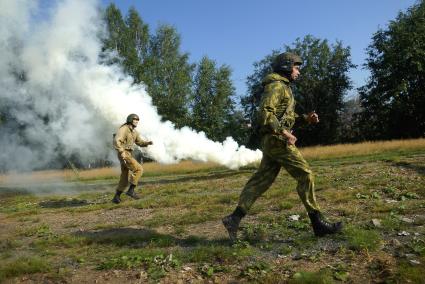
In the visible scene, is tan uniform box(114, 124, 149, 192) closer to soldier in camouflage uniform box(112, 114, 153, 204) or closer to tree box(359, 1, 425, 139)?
soldier in camouflage uniform box(112, 114, 153, 204)

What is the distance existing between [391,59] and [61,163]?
3465cm

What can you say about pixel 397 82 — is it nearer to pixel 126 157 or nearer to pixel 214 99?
pixel 214 99

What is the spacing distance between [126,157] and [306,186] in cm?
760

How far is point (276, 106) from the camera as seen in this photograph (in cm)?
655

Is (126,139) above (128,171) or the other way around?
above

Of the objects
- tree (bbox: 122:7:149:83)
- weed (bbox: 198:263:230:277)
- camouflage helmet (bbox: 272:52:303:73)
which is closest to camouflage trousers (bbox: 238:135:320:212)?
camouflage helmet (bbox: 272:52:303:73)

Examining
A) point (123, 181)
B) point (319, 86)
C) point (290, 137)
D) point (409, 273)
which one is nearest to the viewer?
point (409, 273)

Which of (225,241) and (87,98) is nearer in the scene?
(225,241)

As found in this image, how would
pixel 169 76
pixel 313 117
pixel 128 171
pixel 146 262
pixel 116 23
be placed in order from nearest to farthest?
pixel 146 262, pixel 313 117, pixel 128 171, pixel 116 23, pixel 169 76

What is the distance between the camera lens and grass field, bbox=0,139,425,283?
5332 millimetres

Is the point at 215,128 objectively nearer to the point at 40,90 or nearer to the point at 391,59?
the point at 391,59

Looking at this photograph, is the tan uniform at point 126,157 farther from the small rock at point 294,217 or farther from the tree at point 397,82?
the tree at point 397,82

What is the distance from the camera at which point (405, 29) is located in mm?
49406

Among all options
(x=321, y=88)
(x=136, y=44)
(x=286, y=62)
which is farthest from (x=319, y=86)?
(x=286, y=62)
